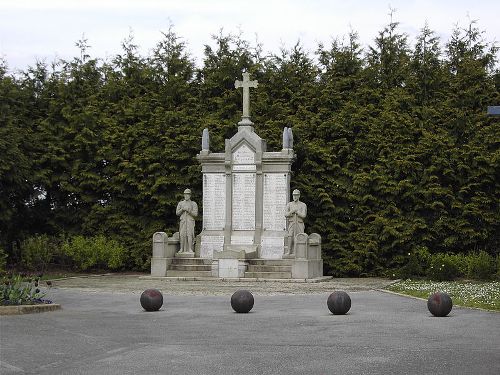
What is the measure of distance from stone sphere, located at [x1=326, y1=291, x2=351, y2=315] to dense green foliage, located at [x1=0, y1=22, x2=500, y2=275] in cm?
1062

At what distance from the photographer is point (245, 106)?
26.1 m

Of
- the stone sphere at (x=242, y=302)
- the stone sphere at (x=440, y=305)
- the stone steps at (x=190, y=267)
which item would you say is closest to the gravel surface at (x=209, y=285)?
the stone steps at (x=190, y=267)

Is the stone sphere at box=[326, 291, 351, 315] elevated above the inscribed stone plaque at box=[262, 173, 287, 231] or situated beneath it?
situated beneath

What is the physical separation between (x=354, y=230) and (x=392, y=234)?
1.49 metres

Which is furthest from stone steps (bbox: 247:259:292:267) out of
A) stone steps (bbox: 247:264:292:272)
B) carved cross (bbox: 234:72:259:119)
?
carved cross (bbox: 234:72:259:119)

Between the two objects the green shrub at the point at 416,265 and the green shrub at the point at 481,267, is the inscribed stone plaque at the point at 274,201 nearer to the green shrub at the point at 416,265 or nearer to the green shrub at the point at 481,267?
the green shrub at the point at 416,265

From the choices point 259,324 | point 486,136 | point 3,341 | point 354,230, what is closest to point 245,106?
point 354,230

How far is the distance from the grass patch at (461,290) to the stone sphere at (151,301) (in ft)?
18.6

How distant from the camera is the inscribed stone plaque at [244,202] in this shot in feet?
84.8

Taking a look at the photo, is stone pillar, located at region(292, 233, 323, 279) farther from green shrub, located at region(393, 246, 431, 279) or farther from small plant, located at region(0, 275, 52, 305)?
small plant, located at region(0, 275, 52, 305)

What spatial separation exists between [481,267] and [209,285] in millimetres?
7426

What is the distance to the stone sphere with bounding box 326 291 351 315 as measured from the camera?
14.2 meters

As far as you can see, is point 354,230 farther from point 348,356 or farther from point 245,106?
point 348,356

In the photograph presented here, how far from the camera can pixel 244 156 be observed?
26.0 m
